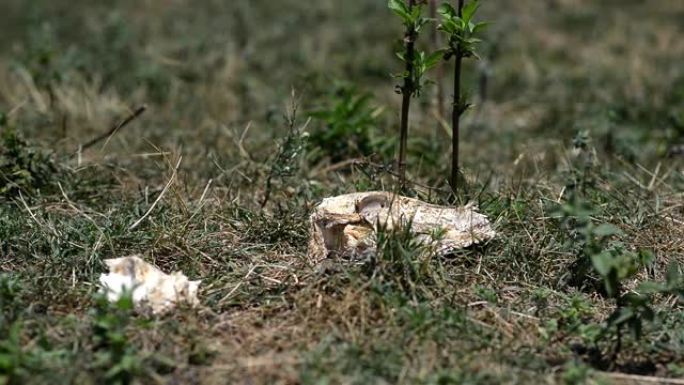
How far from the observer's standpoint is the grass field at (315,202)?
2521 mm

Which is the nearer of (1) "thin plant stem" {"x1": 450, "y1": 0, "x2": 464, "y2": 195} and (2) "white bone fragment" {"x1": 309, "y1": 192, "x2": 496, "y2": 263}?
(2) "white bone fragment" {"x1": 309, "y1": 192, "x2": 496, "y2": 263}

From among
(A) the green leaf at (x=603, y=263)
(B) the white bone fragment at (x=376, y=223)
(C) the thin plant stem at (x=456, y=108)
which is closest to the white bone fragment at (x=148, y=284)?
(B) the white bone fragment at (x=376, y=223)

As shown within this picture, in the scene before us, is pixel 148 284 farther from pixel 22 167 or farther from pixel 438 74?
pixel 438 74

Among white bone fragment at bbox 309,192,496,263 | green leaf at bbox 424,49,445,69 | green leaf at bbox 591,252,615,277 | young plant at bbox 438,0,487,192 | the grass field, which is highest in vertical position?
young plant at bbox 438,0,487,192

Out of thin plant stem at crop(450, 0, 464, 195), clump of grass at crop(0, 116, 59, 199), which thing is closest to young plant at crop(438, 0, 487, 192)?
thin plant stem at crop(450, 0, 464, 195)

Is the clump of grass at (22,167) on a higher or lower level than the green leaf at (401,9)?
lower

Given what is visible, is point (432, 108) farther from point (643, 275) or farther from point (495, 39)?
point (643, 275)

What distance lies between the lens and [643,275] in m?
3.07

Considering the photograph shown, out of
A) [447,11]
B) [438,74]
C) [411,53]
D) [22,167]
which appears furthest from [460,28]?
[22,167]

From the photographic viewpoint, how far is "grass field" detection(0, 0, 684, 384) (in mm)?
2521

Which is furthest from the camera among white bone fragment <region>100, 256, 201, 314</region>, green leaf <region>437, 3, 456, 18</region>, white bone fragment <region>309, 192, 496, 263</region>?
green leaf <region>437, 3, 456, 18</region>

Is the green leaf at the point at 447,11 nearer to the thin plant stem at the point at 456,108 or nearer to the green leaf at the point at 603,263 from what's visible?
the thin plant stem at the point at 456,108

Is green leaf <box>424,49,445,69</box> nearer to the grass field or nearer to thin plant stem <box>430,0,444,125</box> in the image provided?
the grass field

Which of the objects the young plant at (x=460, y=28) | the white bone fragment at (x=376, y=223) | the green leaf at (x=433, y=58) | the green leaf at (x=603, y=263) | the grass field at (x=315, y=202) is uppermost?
the young plant at (x=460, y=28)
